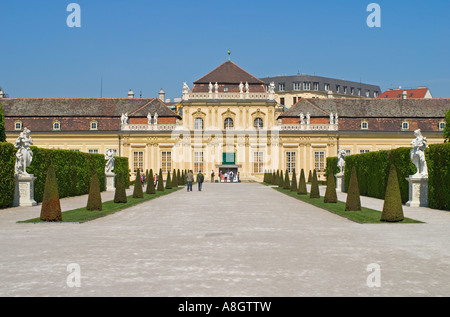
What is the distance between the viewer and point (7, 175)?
19.2 m

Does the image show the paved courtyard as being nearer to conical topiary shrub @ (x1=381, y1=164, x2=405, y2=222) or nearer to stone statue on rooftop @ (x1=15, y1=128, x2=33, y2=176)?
conical topiary shrub @ (x1=381, y1=164, x2=405, y2=222)

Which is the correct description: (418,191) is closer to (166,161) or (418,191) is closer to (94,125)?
(166,161)

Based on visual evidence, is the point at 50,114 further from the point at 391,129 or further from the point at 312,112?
the point at 391,129

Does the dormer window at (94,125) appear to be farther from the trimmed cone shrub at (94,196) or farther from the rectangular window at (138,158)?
the trimmed cone shrub at (94,196)

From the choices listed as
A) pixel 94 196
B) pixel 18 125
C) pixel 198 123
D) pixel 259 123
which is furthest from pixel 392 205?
pixel 18 125

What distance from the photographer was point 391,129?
5459cm

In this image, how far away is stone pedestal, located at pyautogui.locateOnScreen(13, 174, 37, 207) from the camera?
19750 mm

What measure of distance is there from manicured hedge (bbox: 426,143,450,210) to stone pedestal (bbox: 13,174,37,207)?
570 inches

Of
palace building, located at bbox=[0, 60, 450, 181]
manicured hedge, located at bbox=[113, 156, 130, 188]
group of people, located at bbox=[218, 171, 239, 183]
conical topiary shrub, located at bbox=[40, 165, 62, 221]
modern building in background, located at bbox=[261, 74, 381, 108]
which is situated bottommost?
group of people, located at bbox=[218, 171, 239, 183]

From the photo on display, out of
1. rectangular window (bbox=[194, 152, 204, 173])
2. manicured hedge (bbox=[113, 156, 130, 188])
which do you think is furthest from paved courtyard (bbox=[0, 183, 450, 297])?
rectangular window (bbox=[194, 152, 204, 173])

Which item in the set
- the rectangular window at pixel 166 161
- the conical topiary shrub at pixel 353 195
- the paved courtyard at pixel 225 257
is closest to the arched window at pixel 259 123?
the rectangular window at pixel 166 161

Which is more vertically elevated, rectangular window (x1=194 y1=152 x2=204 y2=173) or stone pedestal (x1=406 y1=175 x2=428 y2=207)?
rectangular window (x1=194 y1=152 x2=204 y2=173)

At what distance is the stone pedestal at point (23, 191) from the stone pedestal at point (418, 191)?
1399 cm

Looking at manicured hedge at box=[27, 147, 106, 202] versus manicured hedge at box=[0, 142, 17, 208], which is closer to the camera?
manicured hedge at box=[0, 142, 17, 208]
